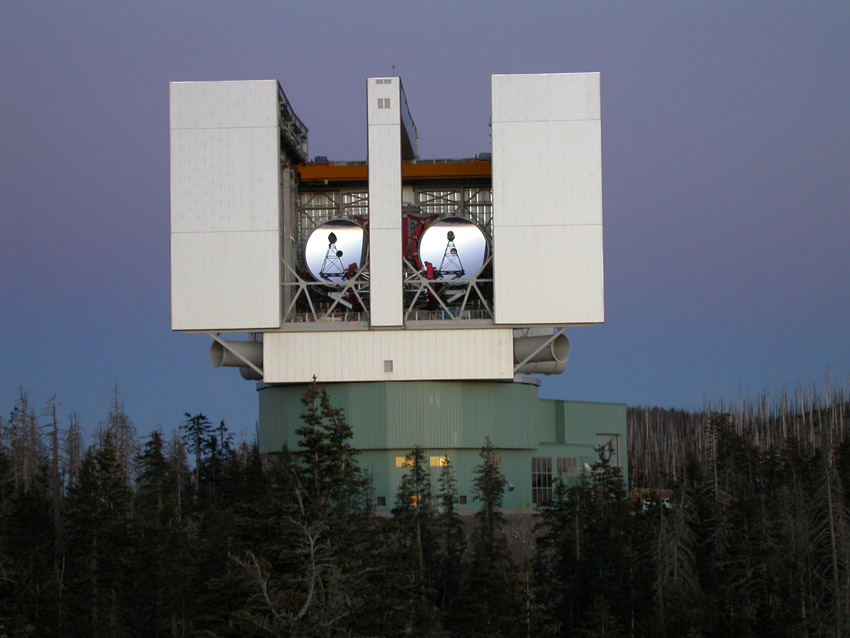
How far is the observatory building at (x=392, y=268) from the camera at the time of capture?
169 feet

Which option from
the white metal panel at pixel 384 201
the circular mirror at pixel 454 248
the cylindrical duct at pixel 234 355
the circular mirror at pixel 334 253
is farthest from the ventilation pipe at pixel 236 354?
the circular mirror at pixel 454 248

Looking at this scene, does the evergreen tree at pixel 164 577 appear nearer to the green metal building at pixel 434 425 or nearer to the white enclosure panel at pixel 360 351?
the white enclosure panel at pixel 360 351

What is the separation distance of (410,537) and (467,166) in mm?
19934

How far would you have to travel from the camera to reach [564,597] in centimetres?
4028

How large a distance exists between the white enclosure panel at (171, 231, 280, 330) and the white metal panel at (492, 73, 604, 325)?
9343mm

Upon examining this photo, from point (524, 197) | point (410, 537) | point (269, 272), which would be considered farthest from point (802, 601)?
point (269, 272)

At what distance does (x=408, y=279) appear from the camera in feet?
177

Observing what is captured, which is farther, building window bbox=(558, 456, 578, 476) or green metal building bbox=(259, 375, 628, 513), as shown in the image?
building window bbox=(558, 456, 578, 476)

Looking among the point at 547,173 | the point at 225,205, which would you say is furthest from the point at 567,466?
the point at 225,205

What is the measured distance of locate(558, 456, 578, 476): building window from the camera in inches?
2452

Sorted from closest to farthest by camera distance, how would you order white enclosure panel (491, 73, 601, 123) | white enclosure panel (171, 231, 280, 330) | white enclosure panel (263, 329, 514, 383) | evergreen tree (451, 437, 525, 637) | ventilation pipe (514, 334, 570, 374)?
evergreen tree (451, 437, 525, 637) → white enclosure panel (171, 231, 280, 330) → white enclosure panel (491, 73, 601, 123) → white enclosure panel (263, 329, 514, 383) → ventilation pipe (514, 334, 570, 374)

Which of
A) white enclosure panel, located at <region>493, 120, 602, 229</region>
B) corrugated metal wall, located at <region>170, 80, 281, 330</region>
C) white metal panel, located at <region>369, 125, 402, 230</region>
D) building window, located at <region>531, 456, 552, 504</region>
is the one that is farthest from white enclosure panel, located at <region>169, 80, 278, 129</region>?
building window, located at <region>531, 456, 552, 504</region>

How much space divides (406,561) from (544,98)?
2346 centimetres

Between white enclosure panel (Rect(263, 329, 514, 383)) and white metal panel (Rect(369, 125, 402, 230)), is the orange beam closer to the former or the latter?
white metal panel (Rect(369, 125, 402, 230))
